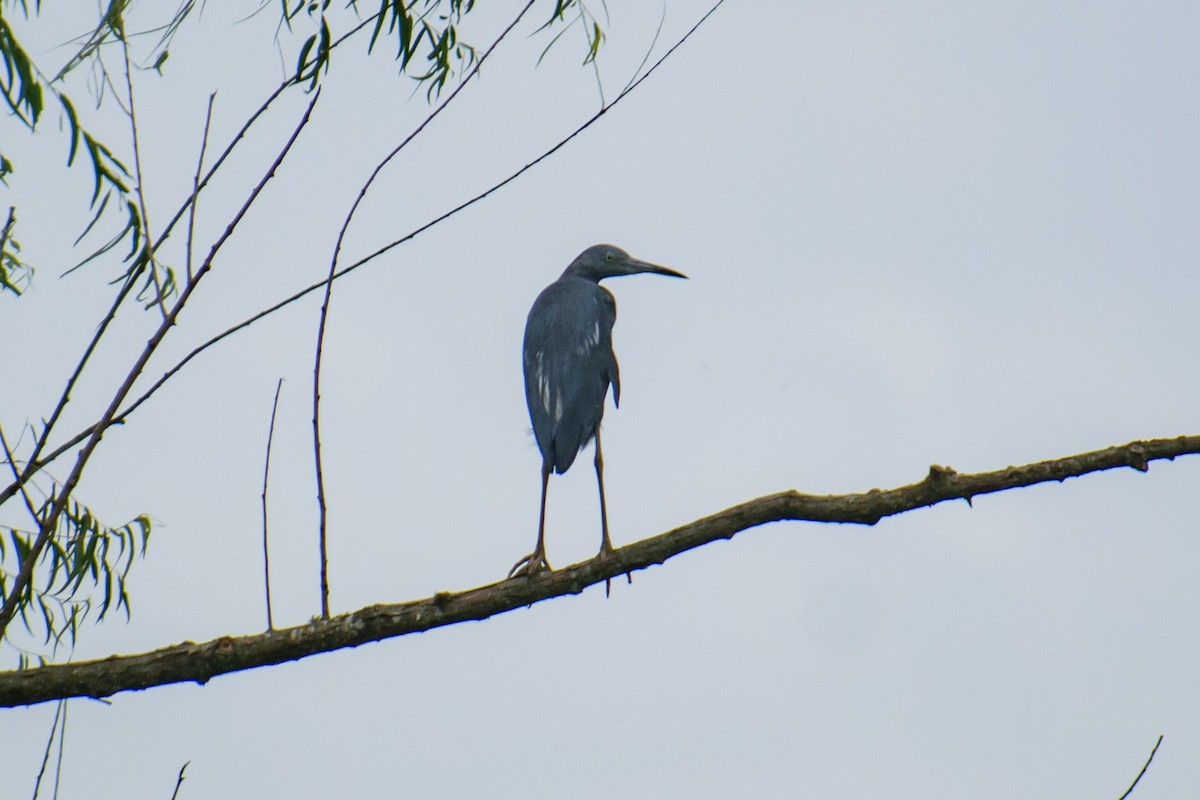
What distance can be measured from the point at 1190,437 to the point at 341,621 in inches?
58.9

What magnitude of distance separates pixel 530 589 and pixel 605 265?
247 centimetres

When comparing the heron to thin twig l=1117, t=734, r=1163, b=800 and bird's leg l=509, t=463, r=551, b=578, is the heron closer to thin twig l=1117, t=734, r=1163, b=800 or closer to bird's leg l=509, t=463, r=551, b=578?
bird's leg l=509, t=463, r=551, b=578

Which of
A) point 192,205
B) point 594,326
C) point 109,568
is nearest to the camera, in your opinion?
point 192,205

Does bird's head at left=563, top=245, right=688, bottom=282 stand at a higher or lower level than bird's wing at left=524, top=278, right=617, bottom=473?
higher

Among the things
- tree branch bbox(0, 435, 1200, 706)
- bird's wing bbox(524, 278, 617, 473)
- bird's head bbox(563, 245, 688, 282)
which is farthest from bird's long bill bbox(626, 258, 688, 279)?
tree branch bbox(0, 435, 1200, 706)

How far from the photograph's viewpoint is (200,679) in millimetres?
2217

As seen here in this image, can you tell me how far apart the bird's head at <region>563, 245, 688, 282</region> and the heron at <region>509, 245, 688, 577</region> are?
1.01 feet

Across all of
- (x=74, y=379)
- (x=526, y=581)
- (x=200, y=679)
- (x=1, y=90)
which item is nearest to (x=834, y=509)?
(x=526, y=581)

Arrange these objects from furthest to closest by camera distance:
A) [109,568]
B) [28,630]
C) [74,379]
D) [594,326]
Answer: [594,326] → [109,568] → [28,630] → [74,379]

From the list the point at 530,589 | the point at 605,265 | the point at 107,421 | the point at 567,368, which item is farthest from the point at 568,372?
the point at 107,421

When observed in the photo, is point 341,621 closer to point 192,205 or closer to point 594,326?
point 192,205

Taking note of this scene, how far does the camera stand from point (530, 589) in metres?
2.49

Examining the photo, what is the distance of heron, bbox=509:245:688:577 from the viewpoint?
149 inches

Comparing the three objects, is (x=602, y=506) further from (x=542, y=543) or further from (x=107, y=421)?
(x=107, y=421)
